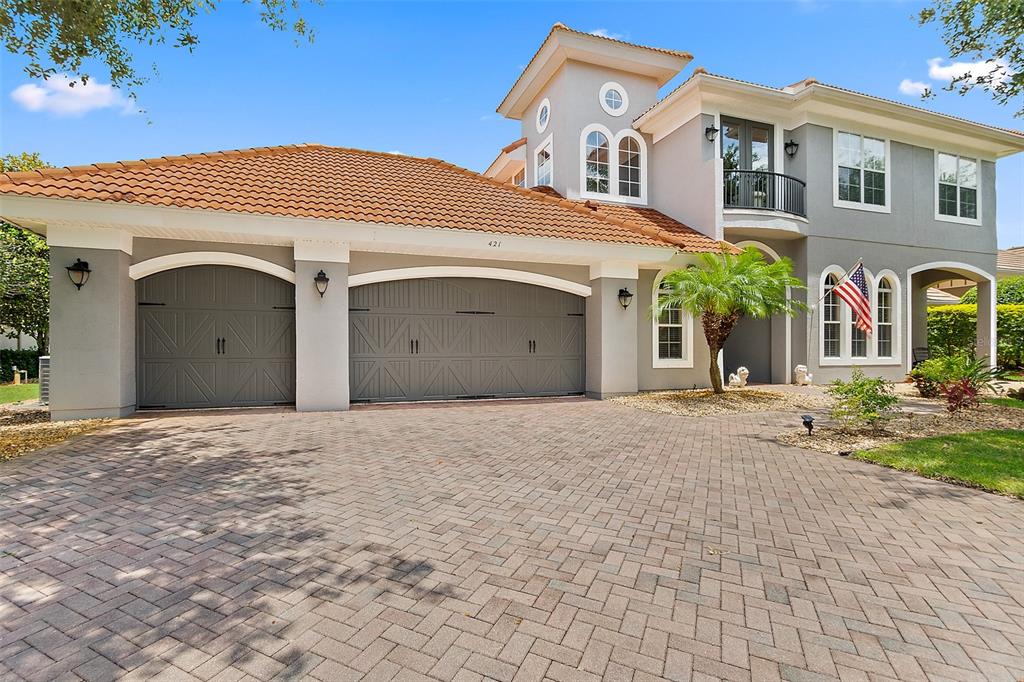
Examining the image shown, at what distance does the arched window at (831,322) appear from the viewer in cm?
1464

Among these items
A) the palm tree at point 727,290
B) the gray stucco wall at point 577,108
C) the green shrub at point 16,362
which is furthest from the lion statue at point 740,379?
the green shrub at point 16,362

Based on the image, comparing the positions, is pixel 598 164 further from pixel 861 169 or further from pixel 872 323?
pixel 872 323

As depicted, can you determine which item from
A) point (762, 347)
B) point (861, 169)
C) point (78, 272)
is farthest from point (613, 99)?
point (78, 272)

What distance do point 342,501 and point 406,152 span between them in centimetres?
1134

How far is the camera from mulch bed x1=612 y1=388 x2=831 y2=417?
393 inches

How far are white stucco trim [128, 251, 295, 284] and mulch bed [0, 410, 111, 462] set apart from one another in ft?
9.38

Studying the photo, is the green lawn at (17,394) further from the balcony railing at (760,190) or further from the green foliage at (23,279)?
the balcony railing at (760,190)

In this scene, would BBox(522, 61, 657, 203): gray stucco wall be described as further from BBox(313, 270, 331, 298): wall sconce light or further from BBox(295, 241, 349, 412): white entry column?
BBox(313, 270, 331, 298): wall sconce light

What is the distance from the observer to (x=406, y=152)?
43.8 feet

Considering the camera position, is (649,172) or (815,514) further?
(649,172)

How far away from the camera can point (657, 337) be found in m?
12.8

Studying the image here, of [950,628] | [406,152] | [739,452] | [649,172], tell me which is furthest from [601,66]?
[950,628]

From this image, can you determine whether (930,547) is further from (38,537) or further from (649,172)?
(649,172)

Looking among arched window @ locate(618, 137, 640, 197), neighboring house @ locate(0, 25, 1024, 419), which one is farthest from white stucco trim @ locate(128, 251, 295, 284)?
arched window @ locate(618, 137, 640, 197)
